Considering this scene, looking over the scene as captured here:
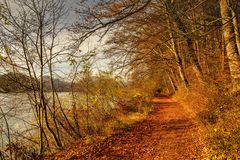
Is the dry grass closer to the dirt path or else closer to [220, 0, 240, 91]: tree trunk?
the dirt path

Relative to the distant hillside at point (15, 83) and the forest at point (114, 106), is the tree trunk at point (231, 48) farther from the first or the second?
the distant hillside at point (15, 83)

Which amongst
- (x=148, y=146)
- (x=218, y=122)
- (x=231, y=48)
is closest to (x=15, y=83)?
(x=148, y=146)

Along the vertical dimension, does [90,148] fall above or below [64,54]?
below

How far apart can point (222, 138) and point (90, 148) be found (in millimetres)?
4275

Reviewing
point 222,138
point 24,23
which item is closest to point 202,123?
point 222,138

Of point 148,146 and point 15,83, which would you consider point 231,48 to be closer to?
point 148,146

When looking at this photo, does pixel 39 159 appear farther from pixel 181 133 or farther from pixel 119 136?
pixel 181 133

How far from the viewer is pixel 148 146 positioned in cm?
854

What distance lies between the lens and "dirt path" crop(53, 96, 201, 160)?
7.59m

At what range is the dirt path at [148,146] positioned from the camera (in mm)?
7586

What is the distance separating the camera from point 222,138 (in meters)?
6.59

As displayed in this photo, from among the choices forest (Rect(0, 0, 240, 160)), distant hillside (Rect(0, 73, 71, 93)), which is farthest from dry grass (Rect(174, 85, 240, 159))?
distant hillside (Rect(0, 73, 71, 93))

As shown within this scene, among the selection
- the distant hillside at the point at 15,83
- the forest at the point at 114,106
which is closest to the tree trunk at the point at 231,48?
the forest at the point at 114,106

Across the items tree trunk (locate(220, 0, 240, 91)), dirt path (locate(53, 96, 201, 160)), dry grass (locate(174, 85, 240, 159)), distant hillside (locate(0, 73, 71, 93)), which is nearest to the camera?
dry grass (locate(174, 85, 240, 159))
